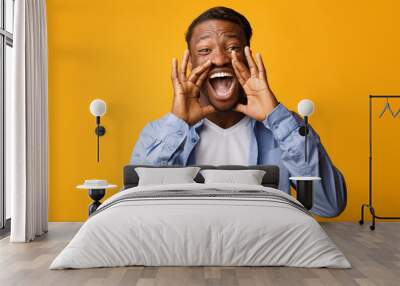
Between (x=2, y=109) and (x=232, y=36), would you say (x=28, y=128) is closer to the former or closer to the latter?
(x=2, y=109)

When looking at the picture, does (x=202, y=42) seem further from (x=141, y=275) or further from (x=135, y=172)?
(x=141, y=275)

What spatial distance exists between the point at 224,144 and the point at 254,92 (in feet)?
2.50

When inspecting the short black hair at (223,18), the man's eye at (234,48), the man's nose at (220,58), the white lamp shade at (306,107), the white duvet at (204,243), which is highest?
the short black hair at (223,18)

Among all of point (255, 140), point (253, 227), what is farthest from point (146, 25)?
point (253, 227)

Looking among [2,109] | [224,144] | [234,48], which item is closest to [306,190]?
[224,144]

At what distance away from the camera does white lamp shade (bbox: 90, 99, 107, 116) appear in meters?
6.71

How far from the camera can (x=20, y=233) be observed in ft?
18.5

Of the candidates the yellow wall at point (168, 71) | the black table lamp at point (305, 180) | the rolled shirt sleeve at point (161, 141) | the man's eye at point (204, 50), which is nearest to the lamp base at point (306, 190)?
the black table lamp at point (305, 180)

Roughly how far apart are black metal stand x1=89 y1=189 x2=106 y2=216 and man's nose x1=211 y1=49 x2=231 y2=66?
211cm

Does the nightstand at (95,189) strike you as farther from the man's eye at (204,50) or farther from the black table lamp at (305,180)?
the black table lamp at (305,180)

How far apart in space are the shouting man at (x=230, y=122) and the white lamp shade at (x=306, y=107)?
19cm

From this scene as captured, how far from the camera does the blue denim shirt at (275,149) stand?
6.78 metres

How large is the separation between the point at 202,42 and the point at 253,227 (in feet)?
10.7

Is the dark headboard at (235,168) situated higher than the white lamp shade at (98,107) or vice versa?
the white lamp shade at (98,107)
